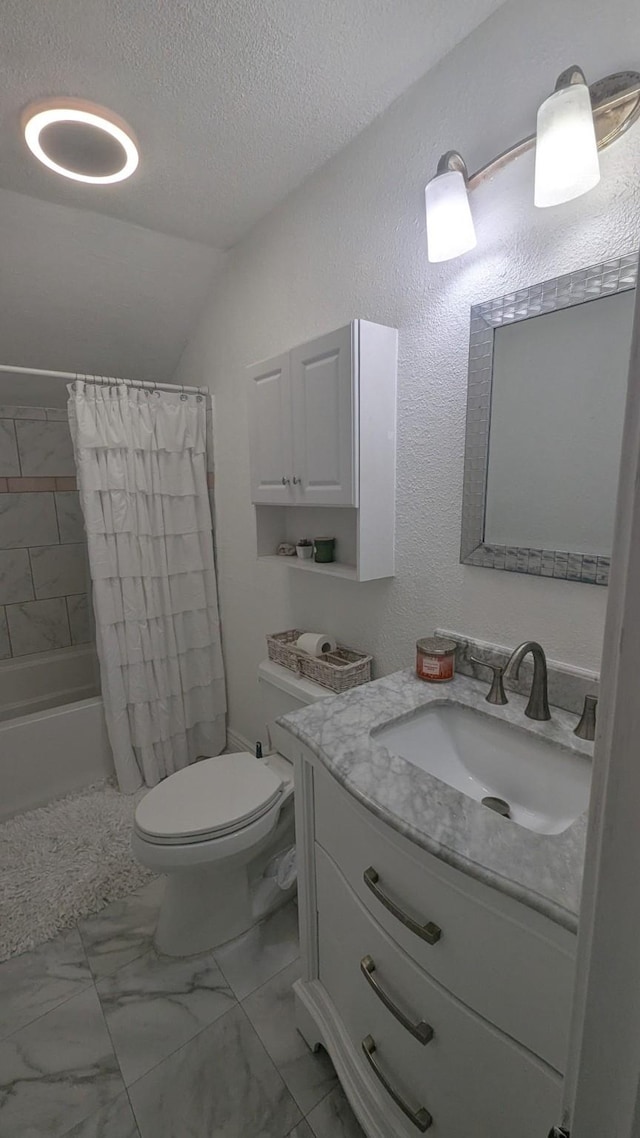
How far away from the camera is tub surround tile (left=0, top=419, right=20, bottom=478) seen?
8.38ft

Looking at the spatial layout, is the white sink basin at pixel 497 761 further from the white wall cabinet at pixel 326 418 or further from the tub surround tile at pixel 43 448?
the tub surround tile at pixel 43 448

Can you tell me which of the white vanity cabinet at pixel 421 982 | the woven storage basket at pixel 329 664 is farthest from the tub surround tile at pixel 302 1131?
the woven storage basket at pixel 329 664

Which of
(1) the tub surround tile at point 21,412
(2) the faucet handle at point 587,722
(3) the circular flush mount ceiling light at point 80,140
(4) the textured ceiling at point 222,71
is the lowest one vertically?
(2) the faucet handle at point 587,722

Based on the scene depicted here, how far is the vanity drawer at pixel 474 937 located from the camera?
58cm

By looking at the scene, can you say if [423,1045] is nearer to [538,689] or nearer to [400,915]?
[400,915]

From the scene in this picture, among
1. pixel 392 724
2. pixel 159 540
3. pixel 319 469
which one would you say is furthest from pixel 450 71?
pixel 159 540

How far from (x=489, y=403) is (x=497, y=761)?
0.85 metres

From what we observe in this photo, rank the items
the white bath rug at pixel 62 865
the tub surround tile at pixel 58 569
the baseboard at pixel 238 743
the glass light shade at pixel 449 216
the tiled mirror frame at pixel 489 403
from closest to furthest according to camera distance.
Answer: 1. the tiled mirror frame at pixel 489 403
2. the glass light shade at pixel 449 216
3. the white bath rug at pixel 62 865
4. the baseboard at pixel 238 743
5. the tub surround tile at pixel 58 569

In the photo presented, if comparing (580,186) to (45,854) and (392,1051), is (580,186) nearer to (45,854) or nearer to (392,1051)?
(392,1051)

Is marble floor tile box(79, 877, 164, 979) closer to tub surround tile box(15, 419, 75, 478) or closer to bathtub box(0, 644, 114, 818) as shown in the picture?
bathtub box(0, 644, 114, 818)

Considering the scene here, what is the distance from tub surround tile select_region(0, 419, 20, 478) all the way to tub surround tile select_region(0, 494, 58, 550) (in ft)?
0.47

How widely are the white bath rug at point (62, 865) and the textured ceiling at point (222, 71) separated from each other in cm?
242

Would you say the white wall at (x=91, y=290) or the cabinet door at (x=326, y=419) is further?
the white wall at (x=91, y=290)

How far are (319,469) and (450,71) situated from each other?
1.01 m
